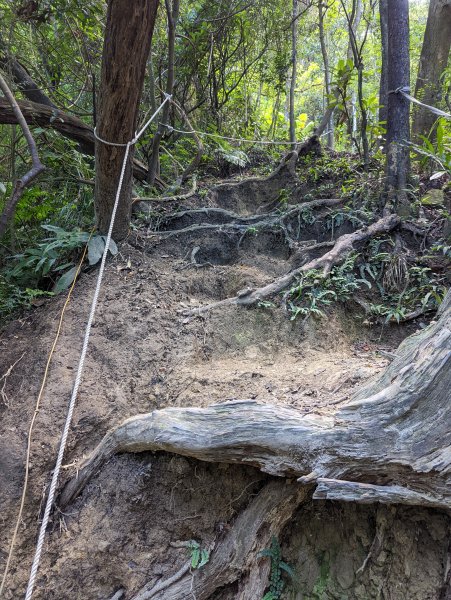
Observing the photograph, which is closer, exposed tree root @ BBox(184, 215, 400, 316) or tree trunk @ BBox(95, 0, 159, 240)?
tree trunk @ BBox(95, 0, 159, 240)

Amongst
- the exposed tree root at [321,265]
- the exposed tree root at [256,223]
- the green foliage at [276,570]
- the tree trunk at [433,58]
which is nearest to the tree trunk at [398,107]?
the exposed tree root at [321,265]

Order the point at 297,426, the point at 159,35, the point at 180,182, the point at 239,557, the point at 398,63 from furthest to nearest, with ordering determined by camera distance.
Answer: the point at 159,35 → the point at 180,182 → the point at 398,63 → the point at 239,557 → the point at 297,426

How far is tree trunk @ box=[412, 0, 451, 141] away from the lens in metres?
4.85

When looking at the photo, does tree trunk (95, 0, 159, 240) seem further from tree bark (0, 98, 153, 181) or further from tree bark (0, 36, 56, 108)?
Answer: tree bark (0, 36, 56, 108)

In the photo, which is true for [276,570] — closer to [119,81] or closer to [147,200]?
[119,81]

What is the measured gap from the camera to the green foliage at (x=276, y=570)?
6.06 ft

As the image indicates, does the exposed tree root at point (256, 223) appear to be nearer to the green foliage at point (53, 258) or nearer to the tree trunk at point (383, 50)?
the green foliage at point (53, 258)

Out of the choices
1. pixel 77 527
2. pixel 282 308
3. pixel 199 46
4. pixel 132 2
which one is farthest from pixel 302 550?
pixel 199 46

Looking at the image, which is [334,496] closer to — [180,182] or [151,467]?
[151,467]

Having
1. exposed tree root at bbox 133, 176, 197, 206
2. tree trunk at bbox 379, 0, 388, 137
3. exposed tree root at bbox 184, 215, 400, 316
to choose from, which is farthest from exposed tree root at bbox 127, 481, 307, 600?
tree trunk at bbox 379, 0, 388, 137

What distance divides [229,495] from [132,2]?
3148 mm

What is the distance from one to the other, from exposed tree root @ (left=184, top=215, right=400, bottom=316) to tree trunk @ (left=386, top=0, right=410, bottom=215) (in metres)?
0.33

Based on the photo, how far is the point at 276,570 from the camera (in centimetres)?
189

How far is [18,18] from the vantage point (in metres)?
3.93
